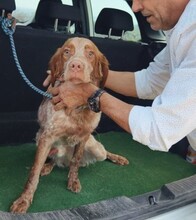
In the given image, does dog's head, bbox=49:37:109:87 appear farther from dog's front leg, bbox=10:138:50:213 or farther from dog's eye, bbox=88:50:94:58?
dog's front leg, bbox=10:138:50:213

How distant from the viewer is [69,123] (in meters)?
2.78

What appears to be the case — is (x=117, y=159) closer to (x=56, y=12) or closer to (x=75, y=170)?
(x=75, y=170)

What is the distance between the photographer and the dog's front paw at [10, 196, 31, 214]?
2.48 m

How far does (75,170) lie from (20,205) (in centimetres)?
60

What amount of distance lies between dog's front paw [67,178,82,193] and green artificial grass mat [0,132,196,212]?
0.03 metres

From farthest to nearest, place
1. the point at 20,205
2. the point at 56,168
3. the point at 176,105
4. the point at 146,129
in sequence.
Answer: the point at 56,168
the point at 20,205
the point at 146,129
the point at 176,105

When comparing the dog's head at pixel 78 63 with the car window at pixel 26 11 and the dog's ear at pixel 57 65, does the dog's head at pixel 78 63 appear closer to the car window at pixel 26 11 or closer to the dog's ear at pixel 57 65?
the dog's ear at pixel 57 65

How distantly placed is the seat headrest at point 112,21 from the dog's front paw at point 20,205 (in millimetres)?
2174

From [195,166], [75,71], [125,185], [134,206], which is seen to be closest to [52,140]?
[75,71]

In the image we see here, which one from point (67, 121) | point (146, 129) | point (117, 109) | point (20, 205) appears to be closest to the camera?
point (146, 129)

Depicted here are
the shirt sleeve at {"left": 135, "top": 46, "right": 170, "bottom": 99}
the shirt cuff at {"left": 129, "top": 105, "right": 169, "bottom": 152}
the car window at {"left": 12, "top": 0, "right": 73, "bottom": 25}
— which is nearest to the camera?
the shirt cuff at {"left": 129, "top": 105, "right": 169, "bottom": 152}

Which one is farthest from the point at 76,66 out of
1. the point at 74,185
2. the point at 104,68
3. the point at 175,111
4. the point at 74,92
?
the point at 74,185

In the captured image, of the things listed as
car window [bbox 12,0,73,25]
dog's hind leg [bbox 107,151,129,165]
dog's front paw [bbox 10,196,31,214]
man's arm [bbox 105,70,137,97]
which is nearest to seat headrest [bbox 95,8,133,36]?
car window [bbox 12,0,73,25]

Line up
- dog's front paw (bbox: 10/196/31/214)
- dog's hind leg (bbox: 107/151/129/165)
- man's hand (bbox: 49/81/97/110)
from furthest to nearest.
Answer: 1. dog's hind leg (bbox: 107/151/129/165)
2. dog's front paw (bbox: 10/196/31/214)
3. man's hand (bbox: 49/81/97/110)
